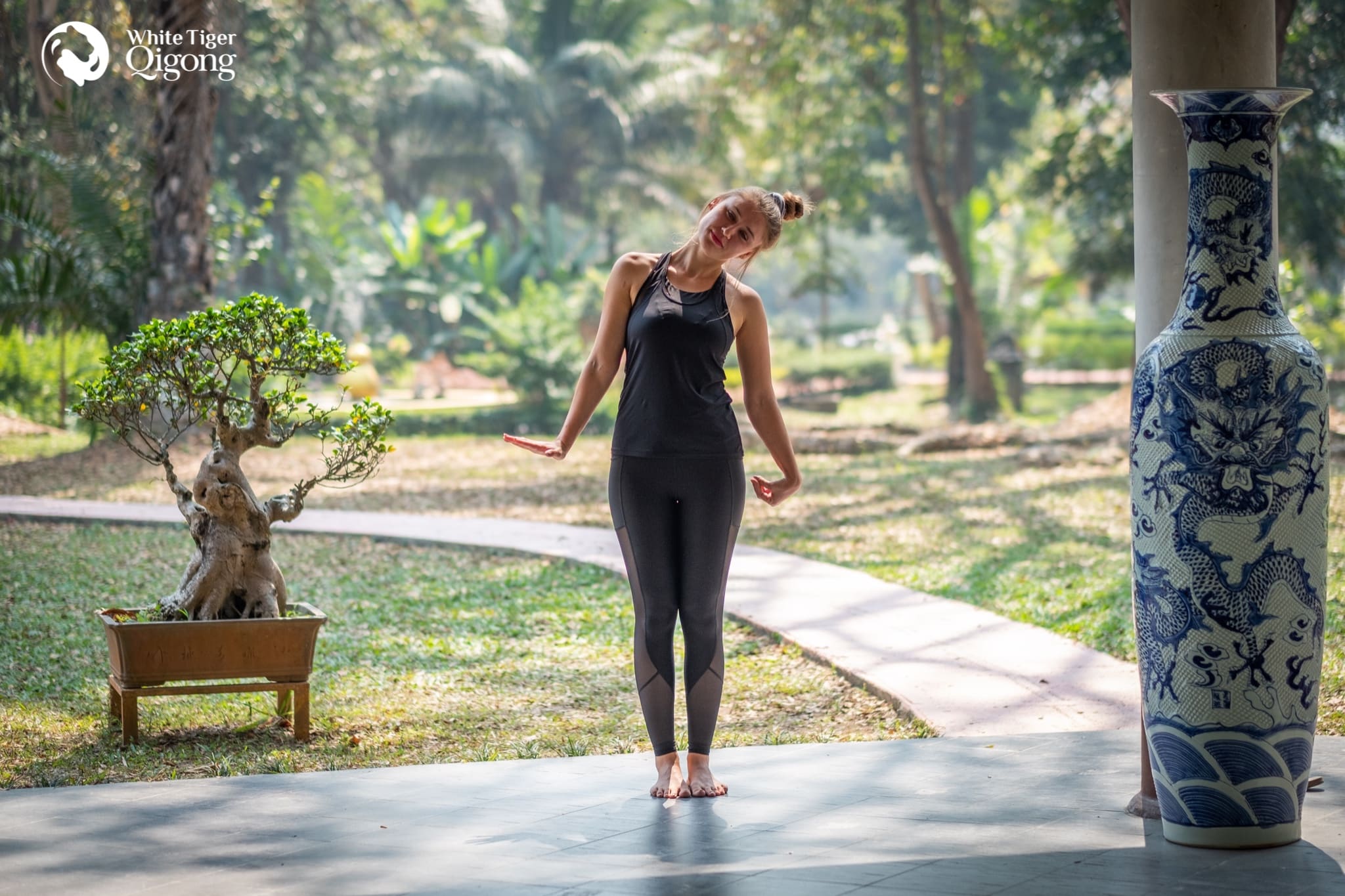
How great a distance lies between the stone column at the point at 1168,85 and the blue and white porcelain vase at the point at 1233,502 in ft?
0.96

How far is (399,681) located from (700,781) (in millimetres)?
2599

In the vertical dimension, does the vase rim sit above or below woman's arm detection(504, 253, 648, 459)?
above

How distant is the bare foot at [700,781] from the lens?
13.3 feet

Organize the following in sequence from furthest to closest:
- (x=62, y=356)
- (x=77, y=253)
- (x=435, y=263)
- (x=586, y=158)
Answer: (x=586, y=158)
(x=435, y=263)
(x=62, y=356)
(x=77, y=253)

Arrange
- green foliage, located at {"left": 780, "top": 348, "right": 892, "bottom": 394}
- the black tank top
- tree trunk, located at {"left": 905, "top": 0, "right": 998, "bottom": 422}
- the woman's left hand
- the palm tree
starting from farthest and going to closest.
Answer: the palm tree, green foliage, located at {"left": 780, "top": 348, "right": 892, "bottom": 394}, tree trunk, located at {"left": 905, "top": 0, "right": 998, "bottom": 422}, the woman's left hand, the black tank top

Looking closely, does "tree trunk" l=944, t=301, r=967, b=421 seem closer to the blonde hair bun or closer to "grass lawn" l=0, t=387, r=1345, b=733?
"grass lawn" l=0, t=387, r=1345, b=733

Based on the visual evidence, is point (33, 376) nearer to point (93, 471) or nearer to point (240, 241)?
point (240, 241)

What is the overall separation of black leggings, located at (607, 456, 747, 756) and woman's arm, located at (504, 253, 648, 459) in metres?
0.20

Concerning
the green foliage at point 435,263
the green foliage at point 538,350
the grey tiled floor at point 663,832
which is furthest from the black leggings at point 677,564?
the green foliage at point 435,263

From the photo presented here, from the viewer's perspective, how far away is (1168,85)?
3.71 m

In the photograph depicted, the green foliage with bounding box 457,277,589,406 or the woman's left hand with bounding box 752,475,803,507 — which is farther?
the green foliage with bounding box 457,277,589,406

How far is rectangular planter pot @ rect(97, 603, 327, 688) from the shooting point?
5.00 meters

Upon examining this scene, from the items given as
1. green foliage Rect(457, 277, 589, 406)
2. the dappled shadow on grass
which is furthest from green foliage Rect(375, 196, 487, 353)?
the dappled shadow on grass

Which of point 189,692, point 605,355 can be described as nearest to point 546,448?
point 605,355
